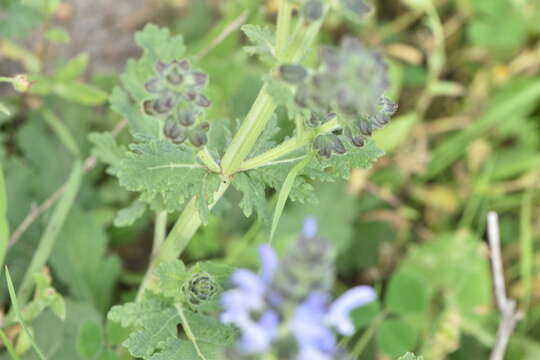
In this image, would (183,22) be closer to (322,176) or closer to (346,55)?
(322,176)

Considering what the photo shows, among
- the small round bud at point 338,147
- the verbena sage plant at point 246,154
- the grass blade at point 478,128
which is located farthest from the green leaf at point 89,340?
the grass blade at point 478,128

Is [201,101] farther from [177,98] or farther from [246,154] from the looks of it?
[246,154]

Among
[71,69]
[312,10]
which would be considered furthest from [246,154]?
[71,69]

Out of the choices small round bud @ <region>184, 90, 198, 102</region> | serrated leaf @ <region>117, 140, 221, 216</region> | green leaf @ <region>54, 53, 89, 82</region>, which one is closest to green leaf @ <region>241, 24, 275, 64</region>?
small round bud @ <region>184, 90, 198, 102</region>

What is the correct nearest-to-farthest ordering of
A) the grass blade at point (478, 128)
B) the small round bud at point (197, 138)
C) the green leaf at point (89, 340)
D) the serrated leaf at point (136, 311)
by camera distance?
the small round bud at point (197, 138)
the serrated leaf at point (136, 311)
the green leaf at point (89, 340)
the grass blade at point (478, 128)

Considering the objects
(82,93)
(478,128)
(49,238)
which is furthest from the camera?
(478,128)

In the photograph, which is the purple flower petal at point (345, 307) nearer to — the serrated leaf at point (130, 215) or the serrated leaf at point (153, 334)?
the serrated leaf at point (153, 334)
